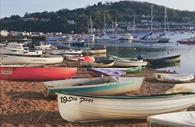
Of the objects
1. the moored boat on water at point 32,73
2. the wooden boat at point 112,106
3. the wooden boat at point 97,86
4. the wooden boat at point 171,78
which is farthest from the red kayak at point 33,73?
the wooden boat at point 112,106

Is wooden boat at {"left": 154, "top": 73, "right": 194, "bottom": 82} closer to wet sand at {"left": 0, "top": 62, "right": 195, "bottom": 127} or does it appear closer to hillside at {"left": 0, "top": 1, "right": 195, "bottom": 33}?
wet sand at {"left": 0, "top": 62, "right": 195, "bottom": 127}

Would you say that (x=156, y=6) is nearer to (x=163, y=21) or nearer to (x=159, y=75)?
(x=163, y=21)

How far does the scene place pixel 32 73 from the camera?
21.7m

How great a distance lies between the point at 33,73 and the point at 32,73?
5 cm

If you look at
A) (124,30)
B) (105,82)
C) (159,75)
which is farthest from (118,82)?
(124,30)

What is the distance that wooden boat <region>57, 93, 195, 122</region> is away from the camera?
12.8 m

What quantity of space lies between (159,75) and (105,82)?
375 inches

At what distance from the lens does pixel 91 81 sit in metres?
17.4

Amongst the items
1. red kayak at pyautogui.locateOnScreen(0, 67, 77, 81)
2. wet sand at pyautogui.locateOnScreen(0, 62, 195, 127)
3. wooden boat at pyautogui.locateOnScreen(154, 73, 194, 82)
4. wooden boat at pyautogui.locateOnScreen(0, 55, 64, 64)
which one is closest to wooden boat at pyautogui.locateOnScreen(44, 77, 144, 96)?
wet sand at pyautogui.locateOnScreen(0, 62, 195, 127)

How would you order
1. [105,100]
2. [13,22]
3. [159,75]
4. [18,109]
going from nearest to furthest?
[105,100]
[18,109]
[159,75]
[13,22]

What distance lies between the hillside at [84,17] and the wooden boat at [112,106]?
453ft

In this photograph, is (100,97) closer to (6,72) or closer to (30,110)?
(30,110)

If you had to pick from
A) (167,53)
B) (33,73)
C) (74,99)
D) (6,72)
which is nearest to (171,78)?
(33,73)

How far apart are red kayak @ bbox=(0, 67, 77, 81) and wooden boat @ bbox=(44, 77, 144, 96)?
4.59m
